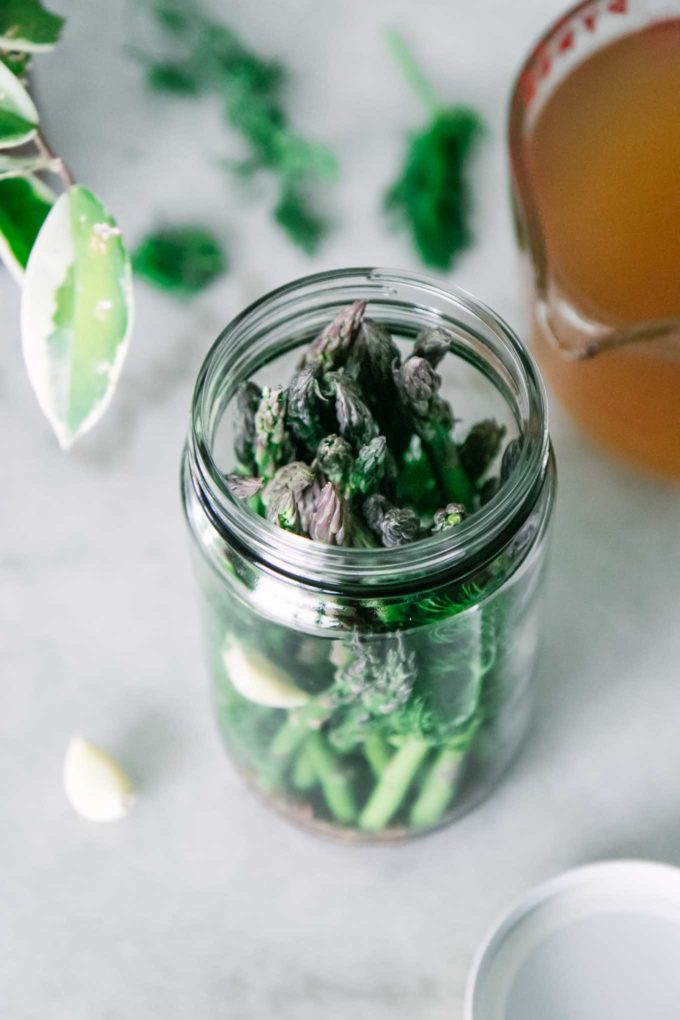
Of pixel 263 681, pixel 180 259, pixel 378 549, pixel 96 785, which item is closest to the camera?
pixel 378 549

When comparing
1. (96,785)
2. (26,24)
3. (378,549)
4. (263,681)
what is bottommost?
(96,785)

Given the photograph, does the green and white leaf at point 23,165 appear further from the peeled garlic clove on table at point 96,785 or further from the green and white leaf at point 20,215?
the peeled garlic clove on table at point 96,785

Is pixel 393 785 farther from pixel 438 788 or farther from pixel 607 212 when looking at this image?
pixel 607 212

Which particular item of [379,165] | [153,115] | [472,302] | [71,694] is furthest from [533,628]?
[153,115]

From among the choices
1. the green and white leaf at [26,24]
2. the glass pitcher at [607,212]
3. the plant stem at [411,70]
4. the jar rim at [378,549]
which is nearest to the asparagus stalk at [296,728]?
the jar rim at [378,549]

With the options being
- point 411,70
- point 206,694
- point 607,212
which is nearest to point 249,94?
point 411,70

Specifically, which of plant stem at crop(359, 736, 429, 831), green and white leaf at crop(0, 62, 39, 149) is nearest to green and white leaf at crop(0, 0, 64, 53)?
green and white leaf at crop(0, 62, 39, 149)
